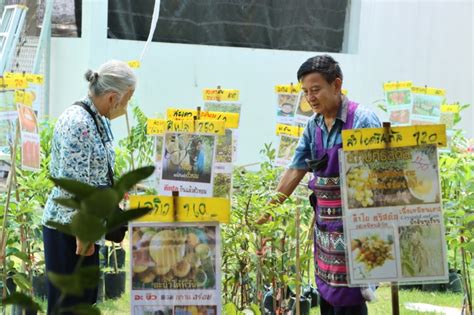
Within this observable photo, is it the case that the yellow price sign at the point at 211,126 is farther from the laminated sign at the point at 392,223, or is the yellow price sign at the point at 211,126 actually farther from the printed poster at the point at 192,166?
the laminated sign at the point at 392,223

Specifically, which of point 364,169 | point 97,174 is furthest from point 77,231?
point 97,174

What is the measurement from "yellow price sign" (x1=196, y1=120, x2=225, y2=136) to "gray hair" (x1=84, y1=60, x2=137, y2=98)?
18.4 inches

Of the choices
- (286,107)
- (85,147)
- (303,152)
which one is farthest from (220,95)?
(85,147)

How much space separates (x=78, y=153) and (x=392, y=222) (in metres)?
1.07

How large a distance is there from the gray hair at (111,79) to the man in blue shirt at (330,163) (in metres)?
0.57

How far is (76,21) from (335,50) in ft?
7.33

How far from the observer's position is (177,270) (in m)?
1.99

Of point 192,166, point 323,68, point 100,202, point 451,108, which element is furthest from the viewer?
point 451,108

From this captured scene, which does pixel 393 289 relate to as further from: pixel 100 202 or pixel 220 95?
pixel 220 95

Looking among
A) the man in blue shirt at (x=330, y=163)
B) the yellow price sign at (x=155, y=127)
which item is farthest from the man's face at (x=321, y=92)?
the yellow price sign at (x=155, y=127)

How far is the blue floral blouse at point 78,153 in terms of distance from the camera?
257cm

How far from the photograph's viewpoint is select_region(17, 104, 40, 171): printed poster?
331 cm

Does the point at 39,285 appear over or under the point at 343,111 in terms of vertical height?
under

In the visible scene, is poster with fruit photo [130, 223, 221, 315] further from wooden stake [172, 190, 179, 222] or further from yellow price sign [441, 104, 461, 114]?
yellow price sign [441, 104, 461, 114]
